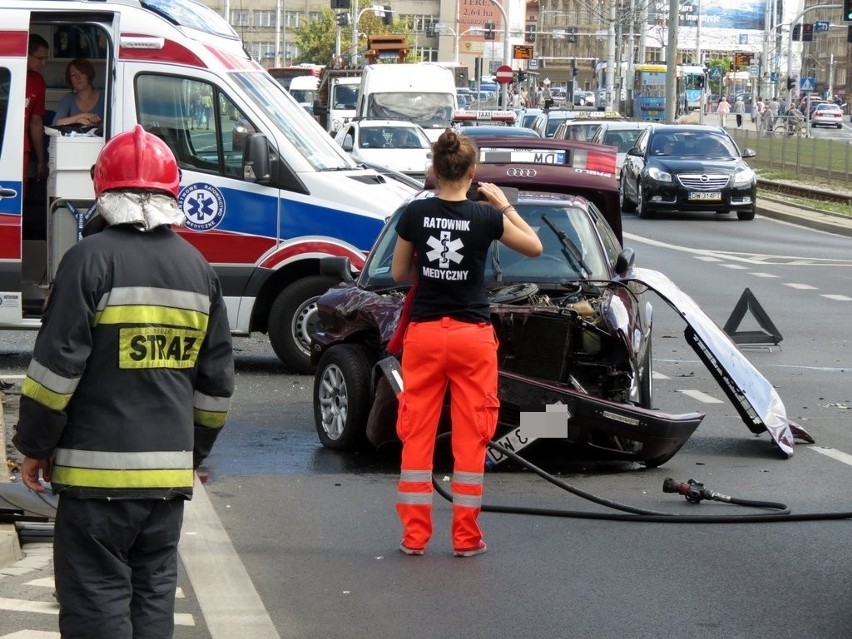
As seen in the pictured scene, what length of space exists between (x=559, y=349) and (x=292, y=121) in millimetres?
4895

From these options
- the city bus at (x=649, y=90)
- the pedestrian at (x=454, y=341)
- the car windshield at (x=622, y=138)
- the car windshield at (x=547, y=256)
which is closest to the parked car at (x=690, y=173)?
the car windshield at (x=622, y=138)

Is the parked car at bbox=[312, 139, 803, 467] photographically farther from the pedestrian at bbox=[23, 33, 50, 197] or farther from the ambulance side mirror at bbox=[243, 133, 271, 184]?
the pedestrian at bbox=[23, 33, 50, 197]

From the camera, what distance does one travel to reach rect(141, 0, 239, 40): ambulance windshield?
12.3 metres

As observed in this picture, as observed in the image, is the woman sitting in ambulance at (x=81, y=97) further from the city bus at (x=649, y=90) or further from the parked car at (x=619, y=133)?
the city bus at (x=649, y=90)

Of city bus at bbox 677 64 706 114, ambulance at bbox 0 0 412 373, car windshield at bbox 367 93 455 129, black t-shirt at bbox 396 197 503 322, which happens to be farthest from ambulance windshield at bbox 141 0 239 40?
city bus at bbox 677 64 706 114

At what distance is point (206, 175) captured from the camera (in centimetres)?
1220

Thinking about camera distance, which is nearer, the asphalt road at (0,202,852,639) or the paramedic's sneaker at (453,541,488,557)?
the asphalt road at (0,202,852,639)

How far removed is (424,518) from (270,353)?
721cm

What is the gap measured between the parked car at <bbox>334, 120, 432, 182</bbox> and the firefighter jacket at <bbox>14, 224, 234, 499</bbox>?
94.9 ft

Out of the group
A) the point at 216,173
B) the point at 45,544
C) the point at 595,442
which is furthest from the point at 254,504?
the point at 216,173

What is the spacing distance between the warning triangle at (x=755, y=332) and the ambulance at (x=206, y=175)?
12.1 ft

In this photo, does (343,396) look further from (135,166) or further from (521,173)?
(135,166)

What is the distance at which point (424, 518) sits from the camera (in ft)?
22.7

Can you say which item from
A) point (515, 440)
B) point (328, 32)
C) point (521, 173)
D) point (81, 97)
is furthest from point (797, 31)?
point (515, 440)
